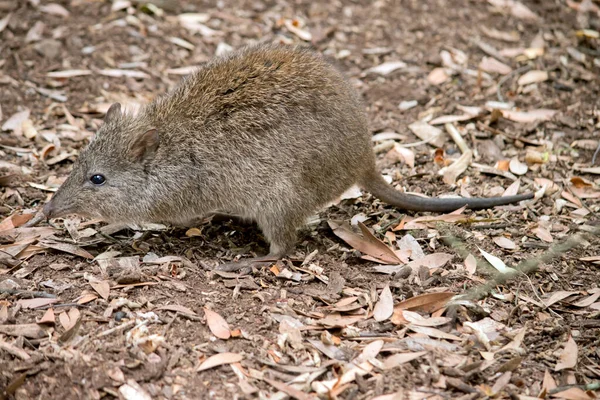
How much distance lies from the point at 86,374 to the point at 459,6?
288 inches

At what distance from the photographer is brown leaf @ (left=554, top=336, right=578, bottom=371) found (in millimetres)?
4598

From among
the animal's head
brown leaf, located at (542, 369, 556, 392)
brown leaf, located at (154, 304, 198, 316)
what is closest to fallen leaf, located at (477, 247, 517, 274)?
brown leaf, located at (542, 369, 556, 392)

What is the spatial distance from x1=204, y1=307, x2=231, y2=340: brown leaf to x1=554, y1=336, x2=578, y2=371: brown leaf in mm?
2161

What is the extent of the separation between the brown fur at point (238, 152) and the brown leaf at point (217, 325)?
106cm

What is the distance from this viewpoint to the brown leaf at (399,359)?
4.54 metres

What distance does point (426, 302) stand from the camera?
5.16 meters

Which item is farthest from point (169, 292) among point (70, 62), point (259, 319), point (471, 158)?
point (70, 62)

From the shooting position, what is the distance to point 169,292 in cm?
515

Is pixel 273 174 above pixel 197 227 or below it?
above

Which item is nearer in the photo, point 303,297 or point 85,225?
point 303,297

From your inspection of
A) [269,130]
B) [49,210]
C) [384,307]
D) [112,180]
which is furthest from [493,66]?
[49,210]

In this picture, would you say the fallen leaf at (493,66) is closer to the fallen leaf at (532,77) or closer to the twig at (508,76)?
the twig at (508,76)

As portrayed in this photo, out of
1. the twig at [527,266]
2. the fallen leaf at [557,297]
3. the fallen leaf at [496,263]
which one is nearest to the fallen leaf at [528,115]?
the fallen leaf at [496,263]

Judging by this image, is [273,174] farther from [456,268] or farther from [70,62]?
[70,62]
